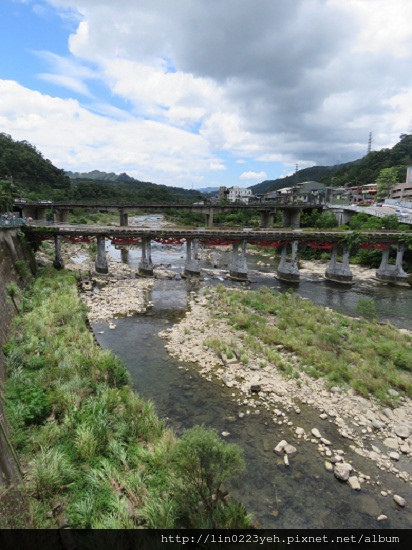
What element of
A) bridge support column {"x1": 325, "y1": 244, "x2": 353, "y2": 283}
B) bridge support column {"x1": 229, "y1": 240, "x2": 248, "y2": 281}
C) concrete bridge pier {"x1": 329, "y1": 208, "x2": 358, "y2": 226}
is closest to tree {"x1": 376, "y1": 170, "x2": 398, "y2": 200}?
concrete bridge pier {"x1": 329, "y1": 208, "x2": 358, "y2": 226}

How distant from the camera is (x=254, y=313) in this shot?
2573 cm

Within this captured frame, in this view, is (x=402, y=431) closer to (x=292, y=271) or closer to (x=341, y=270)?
(x=292, y=271)

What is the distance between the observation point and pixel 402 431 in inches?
481

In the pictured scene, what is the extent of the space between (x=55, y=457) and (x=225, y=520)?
5249 mm

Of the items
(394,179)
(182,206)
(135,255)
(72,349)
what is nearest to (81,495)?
(72,349)

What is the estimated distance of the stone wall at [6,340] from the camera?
6.38 metres

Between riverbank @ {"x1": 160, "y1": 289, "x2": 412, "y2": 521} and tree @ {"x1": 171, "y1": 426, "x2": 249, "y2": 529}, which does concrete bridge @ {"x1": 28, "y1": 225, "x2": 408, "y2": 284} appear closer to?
riverbank @ {"x1": 160, "y1": 289, "x2": 412, "y2": 521}

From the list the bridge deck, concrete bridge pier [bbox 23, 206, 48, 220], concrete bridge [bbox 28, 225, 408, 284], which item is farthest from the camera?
concrete bridge pier [bbox 23, 206, 48, 220]

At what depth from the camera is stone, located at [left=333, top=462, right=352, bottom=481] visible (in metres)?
10.3

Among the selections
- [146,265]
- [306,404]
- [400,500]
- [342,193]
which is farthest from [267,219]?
[400,500]

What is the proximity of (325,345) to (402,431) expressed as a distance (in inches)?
282

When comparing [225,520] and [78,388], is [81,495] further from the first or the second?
[78,388]

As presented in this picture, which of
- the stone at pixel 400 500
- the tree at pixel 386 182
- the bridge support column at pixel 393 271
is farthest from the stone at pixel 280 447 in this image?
the tree at pixel 386 182

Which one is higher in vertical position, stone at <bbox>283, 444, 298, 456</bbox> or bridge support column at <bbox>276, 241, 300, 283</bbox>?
bridge support column at <bbox>276, 241, 300, 283</bbox>
